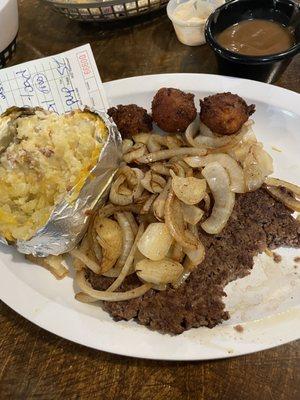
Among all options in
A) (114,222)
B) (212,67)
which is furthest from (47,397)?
(212,67)

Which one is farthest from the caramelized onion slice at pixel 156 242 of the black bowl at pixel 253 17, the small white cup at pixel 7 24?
the small white cup at pixel 7 24

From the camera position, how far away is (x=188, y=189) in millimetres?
1814

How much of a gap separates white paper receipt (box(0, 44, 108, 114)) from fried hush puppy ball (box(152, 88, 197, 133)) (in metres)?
0.38

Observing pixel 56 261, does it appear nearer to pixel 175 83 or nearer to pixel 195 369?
pixel 195 369

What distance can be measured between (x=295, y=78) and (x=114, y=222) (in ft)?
4.87

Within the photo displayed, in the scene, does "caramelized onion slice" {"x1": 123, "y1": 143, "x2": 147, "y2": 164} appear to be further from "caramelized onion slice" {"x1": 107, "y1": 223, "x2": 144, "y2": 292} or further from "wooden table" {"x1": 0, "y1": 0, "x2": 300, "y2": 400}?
"wooden table" {"x1": 0, "y1": 0, "x2": 300, "y2": 400}

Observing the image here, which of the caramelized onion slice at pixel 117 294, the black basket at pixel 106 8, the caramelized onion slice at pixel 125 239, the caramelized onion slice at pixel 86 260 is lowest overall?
the caramelized onion slice at pixel 117 294

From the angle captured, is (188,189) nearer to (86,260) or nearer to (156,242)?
(156,242)

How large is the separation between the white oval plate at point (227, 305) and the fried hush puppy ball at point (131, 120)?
53cm

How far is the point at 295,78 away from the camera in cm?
260

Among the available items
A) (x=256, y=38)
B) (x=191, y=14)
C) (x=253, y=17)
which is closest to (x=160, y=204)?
(x=256, y=38)

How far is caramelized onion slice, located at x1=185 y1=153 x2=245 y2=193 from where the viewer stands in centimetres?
190

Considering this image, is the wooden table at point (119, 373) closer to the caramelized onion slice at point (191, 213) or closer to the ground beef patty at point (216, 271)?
the ground beef patty at point (216, 271)

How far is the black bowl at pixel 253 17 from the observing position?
2275 mm
